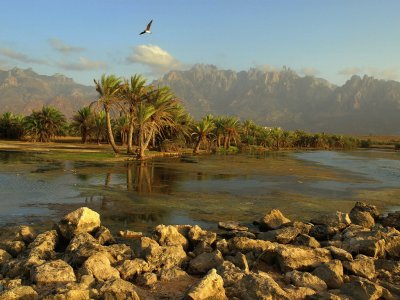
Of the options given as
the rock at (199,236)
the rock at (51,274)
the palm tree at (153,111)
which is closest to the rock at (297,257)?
the rock at (199,236)

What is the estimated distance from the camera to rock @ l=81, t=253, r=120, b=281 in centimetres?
787

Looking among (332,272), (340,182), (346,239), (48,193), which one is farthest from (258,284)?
(340,182)

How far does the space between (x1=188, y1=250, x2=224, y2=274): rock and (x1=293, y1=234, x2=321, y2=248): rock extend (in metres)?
2.94

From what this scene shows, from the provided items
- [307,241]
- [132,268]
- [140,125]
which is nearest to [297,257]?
[307,241]

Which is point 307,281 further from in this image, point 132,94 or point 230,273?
point 132,94

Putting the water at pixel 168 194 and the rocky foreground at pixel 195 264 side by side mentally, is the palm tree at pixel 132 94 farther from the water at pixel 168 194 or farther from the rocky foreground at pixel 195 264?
the rocky foreground at pixel 195 264

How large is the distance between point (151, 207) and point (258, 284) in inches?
356

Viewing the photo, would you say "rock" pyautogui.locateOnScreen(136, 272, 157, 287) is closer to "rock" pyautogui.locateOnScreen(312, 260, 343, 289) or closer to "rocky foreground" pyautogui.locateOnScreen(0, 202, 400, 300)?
"rocky foreground" pyautogui.locateOnScreen(0, 202, 400, 300)

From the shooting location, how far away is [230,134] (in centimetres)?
6278


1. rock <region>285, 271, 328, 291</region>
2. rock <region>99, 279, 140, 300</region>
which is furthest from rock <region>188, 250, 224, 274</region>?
rock <region>99, 279, 140, 300</region>

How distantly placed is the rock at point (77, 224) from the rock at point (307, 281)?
17.9 feet

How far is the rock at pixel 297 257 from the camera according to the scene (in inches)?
359

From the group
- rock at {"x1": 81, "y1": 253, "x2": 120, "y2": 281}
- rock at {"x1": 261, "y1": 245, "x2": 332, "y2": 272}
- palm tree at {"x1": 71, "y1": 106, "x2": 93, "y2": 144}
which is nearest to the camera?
rock at {"x1": 81, "y1": 253, "x2": 120, "y2": 281}

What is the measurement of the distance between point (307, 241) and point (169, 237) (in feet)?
12.2
